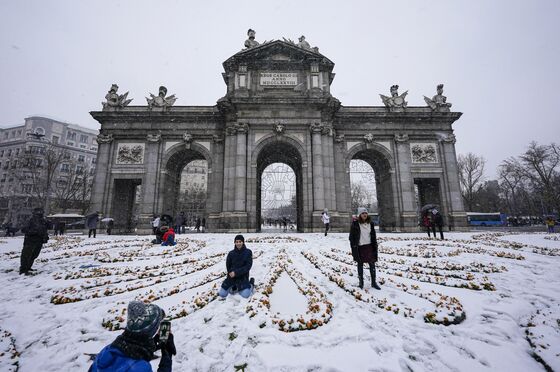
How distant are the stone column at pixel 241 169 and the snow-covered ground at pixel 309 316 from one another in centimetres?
1214

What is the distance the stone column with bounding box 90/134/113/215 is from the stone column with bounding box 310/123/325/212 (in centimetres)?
1869

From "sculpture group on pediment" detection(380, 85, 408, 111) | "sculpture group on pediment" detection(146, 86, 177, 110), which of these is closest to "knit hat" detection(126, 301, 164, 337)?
"sculpture group on pediment" detection(146, 86, 177, 110)

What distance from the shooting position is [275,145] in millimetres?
23219

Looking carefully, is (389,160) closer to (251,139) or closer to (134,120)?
(251,139)

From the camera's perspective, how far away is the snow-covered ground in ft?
10.9

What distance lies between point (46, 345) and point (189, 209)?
52.4m

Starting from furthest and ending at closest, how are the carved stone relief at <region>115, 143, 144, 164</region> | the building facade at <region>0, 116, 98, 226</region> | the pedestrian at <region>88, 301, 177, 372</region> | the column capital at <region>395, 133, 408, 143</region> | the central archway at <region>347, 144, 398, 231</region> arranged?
1. the building facade at <region>0, 116, 98, 226</region>
2. the column capital at <region>395, 133, 408, 143</region>
3. the central archway at <region>347, 144, 398, 231</region>
4. the carved stone relief at <region>115, 143, 144, 164</region>
5. the pedestrian at <region>88, 301, 177, 372</region>

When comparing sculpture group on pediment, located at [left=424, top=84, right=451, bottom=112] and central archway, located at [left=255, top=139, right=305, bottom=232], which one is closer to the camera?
central archway, located at [left=255, top=139, right=305, bottom=232]

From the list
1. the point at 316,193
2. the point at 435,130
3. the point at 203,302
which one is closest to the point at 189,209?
the point at 316,193

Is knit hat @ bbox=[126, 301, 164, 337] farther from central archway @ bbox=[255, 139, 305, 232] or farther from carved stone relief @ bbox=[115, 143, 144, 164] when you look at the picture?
carved stone relief @ bbox=[115, 143, 144, 164]

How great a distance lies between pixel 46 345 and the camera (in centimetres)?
378

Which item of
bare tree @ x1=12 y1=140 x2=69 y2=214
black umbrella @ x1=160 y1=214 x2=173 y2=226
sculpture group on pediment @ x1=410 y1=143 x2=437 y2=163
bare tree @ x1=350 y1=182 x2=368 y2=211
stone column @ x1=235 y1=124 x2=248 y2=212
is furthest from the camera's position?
bare tree @ x1=350 y1=182 x2=368 y2=211

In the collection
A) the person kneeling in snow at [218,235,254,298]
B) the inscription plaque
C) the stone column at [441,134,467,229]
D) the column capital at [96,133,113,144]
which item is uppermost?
the inscription plaque

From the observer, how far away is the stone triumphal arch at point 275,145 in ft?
70.3
